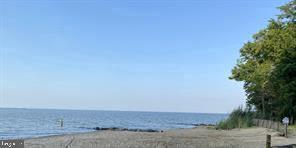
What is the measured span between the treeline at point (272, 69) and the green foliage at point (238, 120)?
2.13 m

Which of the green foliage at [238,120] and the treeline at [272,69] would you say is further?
the green foliage at [238,120]

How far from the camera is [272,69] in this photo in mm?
53844

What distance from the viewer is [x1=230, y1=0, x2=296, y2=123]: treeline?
50.9 metres

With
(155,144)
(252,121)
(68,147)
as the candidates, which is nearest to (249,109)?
(252,121)

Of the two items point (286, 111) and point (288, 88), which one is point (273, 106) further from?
point (288, 88)

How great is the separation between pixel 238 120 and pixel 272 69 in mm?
8016

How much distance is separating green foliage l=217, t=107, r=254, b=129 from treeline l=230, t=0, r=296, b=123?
2129mm

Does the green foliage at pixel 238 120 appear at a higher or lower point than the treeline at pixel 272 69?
lower

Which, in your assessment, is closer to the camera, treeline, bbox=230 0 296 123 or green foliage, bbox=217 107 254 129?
treeline, bbox=230 0 296 123

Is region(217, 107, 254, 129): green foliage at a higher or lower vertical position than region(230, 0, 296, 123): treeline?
lower

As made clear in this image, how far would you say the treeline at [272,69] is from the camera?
167ft

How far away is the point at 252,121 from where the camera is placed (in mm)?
56750

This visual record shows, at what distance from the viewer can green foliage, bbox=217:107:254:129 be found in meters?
55.7

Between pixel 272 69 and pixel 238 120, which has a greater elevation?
pixel 272 69
